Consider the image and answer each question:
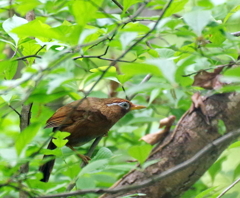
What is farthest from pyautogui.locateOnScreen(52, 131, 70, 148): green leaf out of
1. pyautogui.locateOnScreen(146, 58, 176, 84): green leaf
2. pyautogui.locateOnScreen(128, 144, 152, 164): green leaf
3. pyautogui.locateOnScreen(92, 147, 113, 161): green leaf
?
pyautogui.locateOnScreen(146, 58, 176, 84): green leaf

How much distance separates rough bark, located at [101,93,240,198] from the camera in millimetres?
2252

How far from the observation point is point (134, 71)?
126 centimetres

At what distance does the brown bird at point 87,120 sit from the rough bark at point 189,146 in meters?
0.72

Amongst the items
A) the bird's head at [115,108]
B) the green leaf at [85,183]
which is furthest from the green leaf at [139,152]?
the bird's head at [115,108]

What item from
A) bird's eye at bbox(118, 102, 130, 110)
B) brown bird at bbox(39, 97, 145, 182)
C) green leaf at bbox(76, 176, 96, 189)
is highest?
green leaf at bbox(76, 176, 96, 189)

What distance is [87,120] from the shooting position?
295 cm

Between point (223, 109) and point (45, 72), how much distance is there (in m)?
1.27

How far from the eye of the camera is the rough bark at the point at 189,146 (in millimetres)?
2252

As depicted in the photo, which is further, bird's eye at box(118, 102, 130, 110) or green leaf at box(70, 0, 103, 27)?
bird's eye at box(118, 102, 130, 110)

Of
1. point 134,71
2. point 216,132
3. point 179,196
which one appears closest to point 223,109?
point 216,132

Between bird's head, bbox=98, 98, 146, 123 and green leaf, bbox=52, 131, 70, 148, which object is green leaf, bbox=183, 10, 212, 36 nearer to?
green leaf, bbox=52, 131, 70, 148

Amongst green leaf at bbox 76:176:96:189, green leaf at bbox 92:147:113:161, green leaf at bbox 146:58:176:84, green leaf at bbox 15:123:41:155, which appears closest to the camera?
green leaf at bbox 146:58:176:84

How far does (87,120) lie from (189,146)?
3.24 ft

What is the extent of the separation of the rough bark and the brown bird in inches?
28.2
